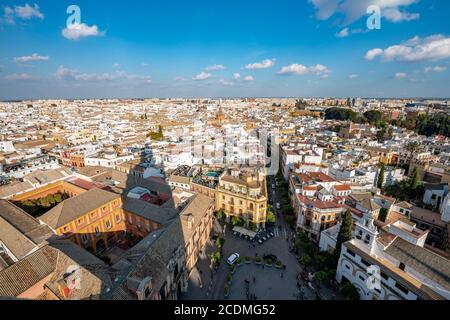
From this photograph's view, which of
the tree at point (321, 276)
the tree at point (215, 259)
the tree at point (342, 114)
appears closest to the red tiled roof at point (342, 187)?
the tree at point (321, 276)

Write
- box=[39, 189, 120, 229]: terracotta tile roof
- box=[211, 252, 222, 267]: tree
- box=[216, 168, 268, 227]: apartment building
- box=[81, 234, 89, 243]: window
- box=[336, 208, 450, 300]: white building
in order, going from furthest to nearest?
box=[216, 168, 268, 227]: apartment building → box=[81, 234, 89, 243]: window → box=[211, 252, 222, 267]: tree → box=[39, 189, 120, 229]: terracotta tile roof → box=[336, 208, 450, 300]: white building

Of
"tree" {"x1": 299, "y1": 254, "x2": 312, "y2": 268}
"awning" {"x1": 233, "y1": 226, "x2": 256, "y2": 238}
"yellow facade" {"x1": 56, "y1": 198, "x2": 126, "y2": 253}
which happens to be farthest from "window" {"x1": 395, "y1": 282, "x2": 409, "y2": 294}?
"yellow facade" {"x1": 56, "y1": 198, "x2": 126, "y2": 253}

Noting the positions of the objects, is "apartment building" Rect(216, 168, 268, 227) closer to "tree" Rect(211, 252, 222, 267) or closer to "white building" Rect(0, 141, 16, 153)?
"tree" Rect(211, 252, 222, 267)

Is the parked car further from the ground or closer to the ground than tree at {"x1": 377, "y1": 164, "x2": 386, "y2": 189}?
closer to the ground

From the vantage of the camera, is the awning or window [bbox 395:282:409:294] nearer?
window [bbox 395:282:409:294]

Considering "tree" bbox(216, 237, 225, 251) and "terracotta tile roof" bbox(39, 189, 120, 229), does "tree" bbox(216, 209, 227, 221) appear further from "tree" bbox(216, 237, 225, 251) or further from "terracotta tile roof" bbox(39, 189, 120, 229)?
"terracotta tile roof" bbox(39, 189, 120, 229)

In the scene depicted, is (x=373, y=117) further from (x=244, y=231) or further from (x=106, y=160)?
(x=106, y=160)

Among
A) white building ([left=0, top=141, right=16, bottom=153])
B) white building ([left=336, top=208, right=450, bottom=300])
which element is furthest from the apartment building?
white building ([left=0, top=141, right=16, bottom=153])

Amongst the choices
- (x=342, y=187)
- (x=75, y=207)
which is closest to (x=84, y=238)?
(x=75, y=207)

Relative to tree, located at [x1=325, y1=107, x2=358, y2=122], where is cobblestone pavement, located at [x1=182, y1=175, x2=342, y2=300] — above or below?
below

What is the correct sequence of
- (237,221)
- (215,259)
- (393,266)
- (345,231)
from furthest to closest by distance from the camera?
(237,221) < (215,259) < (345,231) < (393,266)

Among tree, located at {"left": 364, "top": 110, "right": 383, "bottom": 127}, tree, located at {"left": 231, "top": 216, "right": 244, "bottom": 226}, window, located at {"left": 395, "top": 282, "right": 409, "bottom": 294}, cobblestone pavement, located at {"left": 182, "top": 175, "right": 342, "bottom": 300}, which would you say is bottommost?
cobblestone pavement, located at {"left": 182, "top": 175, "right": 342, "bottom": 300}

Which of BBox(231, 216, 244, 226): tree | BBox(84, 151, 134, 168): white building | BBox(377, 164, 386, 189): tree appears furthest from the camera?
BBox(84, 151, 134, 168): white building
